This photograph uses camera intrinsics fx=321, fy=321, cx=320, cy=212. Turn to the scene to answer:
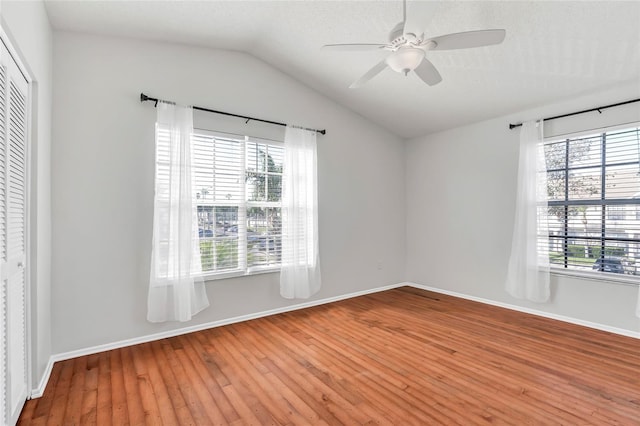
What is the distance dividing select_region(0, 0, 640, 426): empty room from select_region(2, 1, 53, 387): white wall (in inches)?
1.0

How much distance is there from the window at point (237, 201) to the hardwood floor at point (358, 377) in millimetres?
786

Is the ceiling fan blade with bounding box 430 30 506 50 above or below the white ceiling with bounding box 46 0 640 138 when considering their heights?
below

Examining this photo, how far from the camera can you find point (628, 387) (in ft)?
7.61

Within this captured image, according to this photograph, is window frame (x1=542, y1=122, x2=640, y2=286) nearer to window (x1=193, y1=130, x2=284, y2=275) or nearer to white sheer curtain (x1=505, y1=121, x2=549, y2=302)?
white sheer curtain (x1=505, y1=121, x2=549, y2=302)

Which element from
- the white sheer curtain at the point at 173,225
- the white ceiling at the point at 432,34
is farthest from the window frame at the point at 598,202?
the white sheer curtain at the point at 173,225

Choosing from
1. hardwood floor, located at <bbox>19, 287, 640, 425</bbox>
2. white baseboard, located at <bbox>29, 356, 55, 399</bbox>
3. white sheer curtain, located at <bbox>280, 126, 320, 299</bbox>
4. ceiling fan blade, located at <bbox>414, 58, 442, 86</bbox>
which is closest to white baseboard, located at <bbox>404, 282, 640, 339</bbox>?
hardwood floor, located at <bbox>19, 287, 640, 425</bbox>

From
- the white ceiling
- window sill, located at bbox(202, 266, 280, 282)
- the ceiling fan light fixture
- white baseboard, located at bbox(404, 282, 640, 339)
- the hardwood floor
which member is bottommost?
the hardwood floor

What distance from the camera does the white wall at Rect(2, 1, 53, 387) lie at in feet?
6.60

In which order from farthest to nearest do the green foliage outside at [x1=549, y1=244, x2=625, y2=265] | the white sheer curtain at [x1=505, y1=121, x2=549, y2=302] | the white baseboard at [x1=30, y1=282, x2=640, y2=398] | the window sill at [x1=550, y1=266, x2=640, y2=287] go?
the white sheer curtain at [x1=505, y1=121, x2=549, y2=302]
the green foliage outside at [x1=549, y1=244, x2=625, y2=265]
the window sill at [x1=550, y1=266, x2=640, y2=287]
the white baseboard at [x1=30, y1=282, x2=640, y2=398]

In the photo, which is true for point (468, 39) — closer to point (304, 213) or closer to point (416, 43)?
point (416, 43)

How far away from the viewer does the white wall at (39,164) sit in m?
2.01

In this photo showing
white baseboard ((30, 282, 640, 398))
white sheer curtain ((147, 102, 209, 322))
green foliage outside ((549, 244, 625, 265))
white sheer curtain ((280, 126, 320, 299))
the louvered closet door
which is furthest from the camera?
white sheer curtain ((280, 126, 320, 299))

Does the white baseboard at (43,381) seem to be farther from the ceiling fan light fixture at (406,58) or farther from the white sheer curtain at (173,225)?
the ceiling fan light fixture at (406,58)

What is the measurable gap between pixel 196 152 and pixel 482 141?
3.80 m
